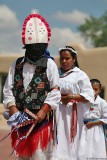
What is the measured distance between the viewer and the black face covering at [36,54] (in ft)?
9.23

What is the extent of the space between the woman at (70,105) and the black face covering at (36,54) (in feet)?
2.71

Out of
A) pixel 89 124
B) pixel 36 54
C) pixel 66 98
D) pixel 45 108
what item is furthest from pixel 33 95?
pixel 89 124

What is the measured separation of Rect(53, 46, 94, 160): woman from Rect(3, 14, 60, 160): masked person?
2.53 ft

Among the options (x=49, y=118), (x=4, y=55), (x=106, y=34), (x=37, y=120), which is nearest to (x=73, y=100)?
(x=49, y=118)

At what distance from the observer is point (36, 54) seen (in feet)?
9.40

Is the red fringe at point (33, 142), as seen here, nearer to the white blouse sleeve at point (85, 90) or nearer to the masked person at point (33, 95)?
the masked person at point (33, 95)

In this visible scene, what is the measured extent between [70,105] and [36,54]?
109cm

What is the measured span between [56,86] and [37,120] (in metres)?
0.40

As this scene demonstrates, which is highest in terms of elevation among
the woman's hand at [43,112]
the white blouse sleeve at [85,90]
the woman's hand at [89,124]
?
the white blouse sleeve at [85,90]

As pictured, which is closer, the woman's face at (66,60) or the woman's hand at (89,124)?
the woman's face at (66,60)

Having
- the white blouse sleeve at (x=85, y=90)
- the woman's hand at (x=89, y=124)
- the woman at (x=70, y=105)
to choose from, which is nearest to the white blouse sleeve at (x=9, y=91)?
the woman at (x=70, y=105)

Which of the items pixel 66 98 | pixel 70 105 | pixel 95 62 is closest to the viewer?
pixel 66 98

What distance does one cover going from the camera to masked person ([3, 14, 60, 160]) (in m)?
2.73

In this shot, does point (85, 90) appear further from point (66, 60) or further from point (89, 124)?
point (89, 124)
